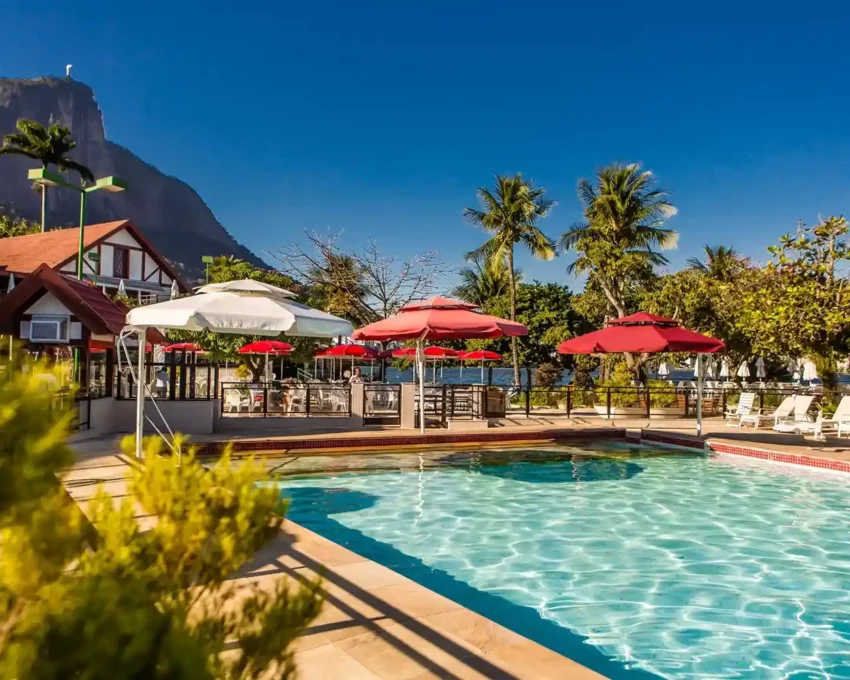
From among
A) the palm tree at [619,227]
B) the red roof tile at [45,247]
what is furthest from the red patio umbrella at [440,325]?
the red roof tile at [45,247]

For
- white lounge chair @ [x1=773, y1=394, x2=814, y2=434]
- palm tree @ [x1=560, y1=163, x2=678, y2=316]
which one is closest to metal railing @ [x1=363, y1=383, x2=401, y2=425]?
white lounge chair @ [x1=773, y1=394, x2=814, y2=434]

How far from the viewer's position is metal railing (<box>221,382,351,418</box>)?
1580 cm

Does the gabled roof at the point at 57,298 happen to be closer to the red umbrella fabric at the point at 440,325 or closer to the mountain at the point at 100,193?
the red umbrella fabric at the point at 440,325

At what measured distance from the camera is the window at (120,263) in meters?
38.8

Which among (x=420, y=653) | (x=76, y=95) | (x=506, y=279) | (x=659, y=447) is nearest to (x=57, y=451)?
(x=420, y=653)

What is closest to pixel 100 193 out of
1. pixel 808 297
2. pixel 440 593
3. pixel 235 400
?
pixel 235 400

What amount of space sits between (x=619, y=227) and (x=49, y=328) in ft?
81.5

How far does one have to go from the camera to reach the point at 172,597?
1.36 metres

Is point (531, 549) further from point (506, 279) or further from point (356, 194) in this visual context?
point (506, 279)

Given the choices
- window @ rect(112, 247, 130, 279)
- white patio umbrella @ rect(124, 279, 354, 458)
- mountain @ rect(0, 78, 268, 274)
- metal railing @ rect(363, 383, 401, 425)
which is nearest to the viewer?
white patio umbrella @ rect(124, 279, 354, 458)

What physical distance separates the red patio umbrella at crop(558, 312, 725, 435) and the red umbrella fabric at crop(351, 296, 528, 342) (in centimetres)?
251

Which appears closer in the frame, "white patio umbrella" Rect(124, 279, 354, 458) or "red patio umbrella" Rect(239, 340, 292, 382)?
"white patio umbrella" Rect(124, 279, 354, 458)

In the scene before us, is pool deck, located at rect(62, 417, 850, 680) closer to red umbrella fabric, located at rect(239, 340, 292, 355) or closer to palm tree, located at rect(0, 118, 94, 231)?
red umbrella fabric, located at rect(239, 340, 292, 355)

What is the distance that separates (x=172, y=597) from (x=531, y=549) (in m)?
6.53
